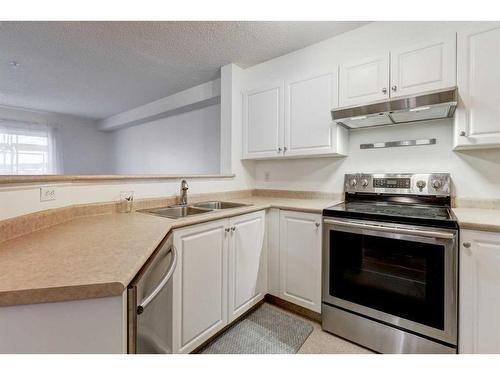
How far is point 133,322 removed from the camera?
28.1 inches

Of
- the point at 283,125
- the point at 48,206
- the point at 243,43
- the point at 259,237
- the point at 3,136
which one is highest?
the point at 243,43

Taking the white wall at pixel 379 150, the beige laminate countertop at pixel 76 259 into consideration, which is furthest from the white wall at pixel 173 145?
the beige laminate countertop at pixel 76 259

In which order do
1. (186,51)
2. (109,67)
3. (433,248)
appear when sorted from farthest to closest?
(109,67) → (186,51) → (433,248)

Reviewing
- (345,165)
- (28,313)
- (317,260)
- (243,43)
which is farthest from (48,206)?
(345,165)

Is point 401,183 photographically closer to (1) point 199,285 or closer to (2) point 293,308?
(2) point 293,308

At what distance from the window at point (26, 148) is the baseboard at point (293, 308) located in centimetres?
550

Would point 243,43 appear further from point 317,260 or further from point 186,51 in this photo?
point 317,260

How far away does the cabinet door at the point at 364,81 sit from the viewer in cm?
175

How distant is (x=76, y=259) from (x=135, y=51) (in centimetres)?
242

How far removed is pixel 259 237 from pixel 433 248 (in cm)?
111

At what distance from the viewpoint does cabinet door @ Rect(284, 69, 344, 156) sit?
2027 millimetres

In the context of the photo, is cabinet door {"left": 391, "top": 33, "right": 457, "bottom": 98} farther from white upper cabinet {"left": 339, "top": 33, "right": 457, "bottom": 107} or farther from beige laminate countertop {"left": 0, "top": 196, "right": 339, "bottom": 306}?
beige laminate countertop {"left": 0, "top": 196, "right": 339, "bottom": 306}

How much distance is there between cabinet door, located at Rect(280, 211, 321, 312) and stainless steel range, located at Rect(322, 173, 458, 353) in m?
0.08

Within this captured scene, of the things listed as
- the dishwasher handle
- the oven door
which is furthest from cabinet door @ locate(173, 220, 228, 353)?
the oven door
